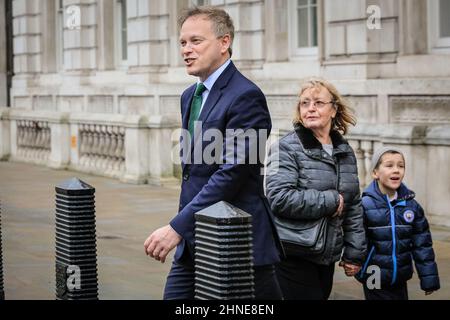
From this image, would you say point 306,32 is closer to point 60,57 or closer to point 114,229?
point 114,229

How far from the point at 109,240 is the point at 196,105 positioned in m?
7.32

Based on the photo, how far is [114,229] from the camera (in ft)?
45.4

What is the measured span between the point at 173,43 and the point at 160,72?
23.9 inches

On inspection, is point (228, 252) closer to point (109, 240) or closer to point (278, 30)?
point (109, 240)

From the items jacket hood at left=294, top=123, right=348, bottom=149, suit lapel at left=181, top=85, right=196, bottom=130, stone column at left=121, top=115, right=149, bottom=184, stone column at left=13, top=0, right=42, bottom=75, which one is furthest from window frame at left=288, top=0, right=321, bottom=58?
suit lapel at left=181, top=85, right=196, bottom=130

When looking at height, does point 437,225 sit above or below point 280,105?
below

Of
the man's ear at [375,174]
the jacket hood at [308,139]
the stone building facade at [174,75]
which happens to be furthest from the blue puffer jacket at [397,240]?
the stone building facade at [174,75]

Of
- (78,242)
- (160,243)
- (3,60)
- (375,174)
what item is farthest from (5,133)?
(160,243)

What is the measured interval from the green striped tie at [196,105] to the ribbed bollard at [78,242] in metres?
1.33

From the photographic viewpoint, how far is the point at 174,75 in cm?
2084

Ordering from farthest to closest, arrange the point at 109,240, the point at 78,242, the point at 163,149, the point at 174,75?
the point at 174,75 → the point at 163,149 → the point at 109,240 → the point at 78,242

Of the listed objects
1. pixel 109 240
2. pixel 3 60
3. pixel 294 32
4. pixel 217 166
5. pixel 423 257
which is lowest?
pixel 109 240

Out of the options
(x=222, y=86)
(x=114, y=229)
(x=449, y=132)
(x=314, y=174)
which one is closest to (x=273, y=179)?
(x=314, y=174)

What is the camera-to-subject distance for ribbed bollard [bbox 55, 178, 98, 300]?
6848 millimetres
